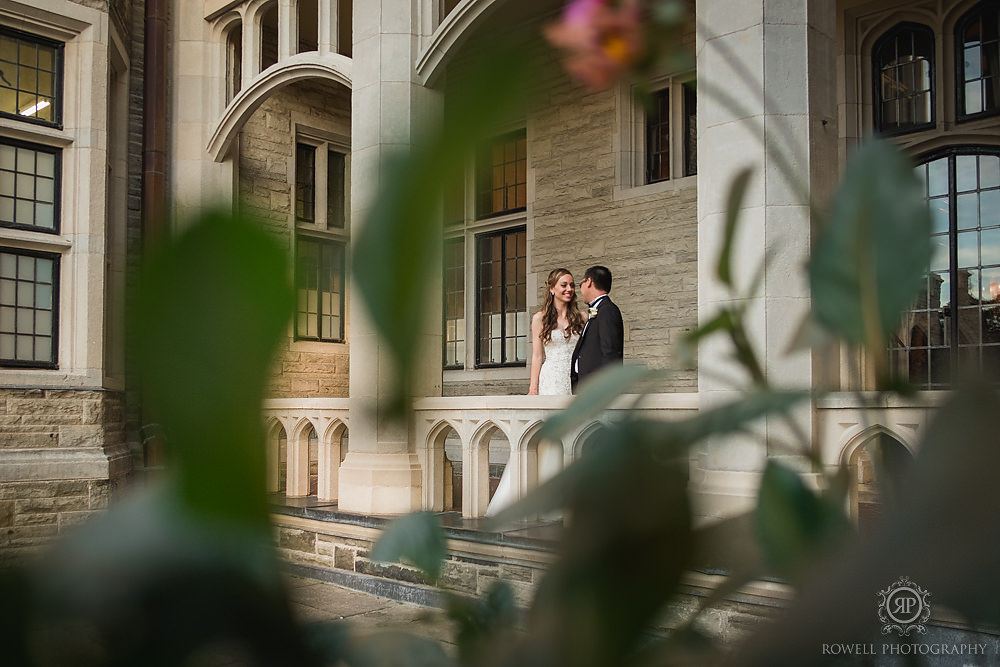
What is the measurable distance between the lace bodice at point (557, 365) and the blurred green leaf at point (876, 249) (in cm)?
535

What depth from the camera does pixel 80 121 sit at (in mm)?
6633

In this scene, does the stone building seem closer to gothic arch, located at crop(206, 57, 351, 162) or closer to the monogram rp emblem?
gothic arch, located at crop(206, 57, 351, 162)

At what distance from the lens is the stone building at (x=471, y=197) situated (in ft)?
13.2

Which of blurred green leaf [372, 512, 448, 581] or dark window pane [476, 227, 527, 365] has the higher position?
dark window pane [476, 227, 527, 365]

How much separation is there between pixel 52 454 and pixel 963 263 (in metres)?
6.95

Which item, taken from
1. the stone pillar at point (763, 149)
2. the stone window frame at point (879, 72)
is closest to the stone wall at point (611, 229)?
the stone window frame at point (879, 72)

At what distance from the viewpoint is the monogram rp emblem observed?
0.18 m

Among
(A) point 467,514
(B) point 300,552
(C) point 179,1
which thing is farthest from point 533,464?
(C) point 179,1

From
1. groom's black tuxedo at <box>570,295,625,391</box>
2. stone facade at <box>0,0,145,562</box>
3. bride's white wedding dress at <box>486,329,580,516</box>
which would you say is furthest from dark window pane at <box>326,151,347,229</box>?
groom's black tuxedo at <box>570,295,625,391</box>

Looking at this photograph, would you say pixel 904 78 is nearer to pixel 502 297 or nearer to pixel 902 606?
pixel 502 297

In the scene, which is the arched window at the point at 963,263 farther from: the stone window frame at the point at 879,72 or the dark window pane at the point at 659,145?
the dark window pane at the point at 659,145

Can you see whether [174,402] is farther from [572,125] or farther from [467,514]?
[572,125]

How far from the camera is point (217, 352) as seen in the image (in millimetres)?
155

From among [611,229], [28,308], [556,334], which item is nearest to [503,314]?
[611,229]
